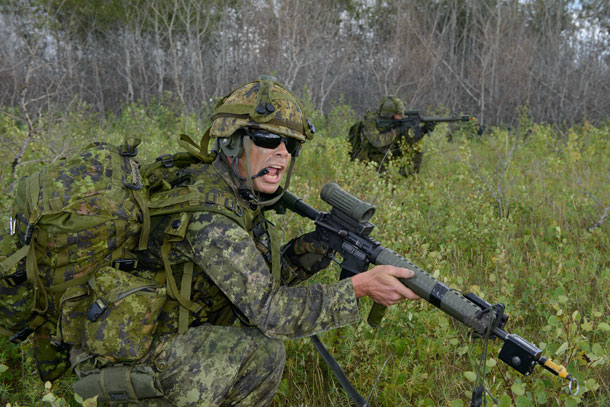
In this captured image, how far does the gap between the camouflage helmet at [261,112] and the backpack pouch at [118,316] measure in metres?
0.83

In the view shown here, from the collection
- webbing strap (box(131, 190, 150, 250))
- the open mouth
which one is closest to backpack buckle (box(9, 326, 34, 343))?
webbing strap (box(131, 190, 150, 250))

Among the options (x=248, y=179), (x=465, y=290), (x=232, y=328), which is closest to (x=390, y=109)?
(x=465, y=290)

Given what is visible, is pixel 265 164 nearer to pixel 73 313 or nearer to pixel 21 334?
pixel 73 313

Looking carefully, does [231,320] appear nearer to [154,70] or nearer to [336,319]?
[336,319]

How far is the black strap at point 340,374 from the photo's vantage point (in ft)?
7.62

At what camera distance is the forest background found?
8.56 ft

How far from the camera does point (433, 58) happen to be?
1565 cm

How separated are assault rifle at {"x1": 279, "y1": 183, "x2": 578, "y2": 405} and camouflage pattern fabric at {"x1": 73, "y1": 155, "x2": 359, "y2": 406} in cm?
25

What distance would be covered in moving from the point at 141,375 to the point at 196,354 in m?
0.25

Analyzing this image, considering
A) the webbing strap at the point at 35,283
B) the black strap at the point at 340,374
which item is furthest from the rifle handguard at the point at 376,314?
the webbing strap at the point at 35,283

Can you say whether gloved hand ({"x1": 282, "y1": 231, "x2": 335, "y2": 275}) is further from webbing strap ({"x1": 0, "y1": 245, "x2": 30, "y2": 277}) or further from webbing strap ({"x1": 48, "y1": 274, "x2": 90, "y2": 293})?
webbing strap ({"x1": 0, "y1": 245, "x2": 30, "y2": 277})

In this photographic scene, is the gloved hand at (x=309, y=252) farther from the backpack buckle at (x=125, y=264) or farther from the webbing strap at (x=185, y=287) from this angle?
the backpack buckle at (x=125, y=264)

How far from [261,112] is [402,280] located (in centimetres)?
104

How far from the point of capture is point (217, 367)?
2.07 meters
